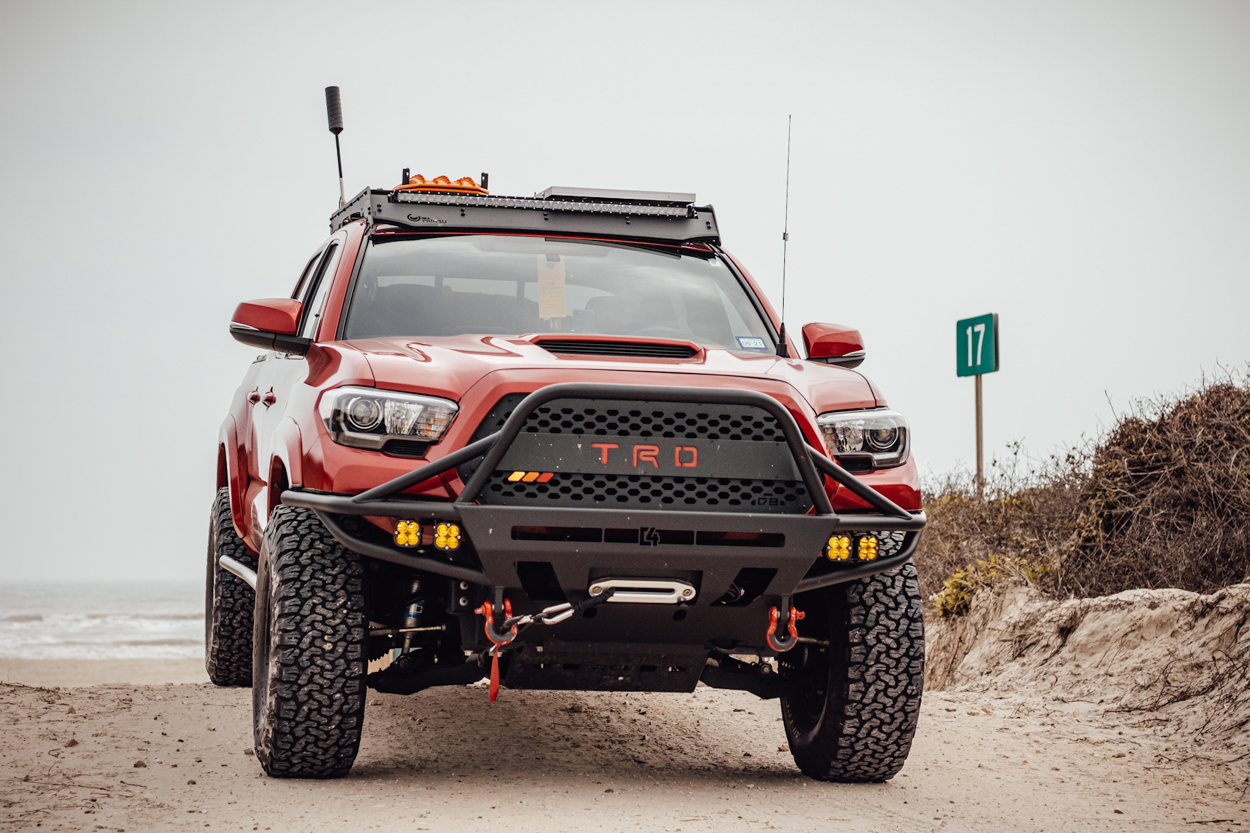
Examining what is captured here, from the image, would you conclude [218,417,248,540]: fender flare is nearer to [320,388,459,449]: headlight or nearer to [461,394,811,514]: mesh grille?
[320,388,459,449]: headlight

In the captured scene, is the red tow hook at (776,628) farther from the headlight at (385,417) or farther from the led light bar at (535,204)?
the led light bar at (535,204)

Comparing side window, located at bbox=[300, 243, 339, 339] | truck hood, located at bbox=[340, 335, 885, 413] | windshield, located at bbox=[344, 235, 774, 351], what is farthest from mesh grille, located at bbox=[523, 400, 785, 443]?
side window, located at bbox=[300, 243, 339, 339]

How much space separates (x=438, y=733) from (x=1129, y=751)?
3.51 m

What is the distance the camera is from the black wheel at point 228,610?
7.33 metres

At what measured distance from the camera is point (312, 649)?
4379 millimetres

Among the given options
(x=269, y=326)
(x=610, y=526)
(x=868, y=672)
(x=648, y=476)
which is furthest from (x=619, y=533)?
(x=269, y=326)

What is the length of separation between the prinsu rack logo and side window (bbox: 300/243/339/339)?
5.53ft

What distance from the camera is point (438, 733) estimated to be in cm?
632

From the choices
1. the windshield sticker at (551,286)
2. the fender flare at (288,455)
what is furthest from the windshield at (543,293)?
the fender flare at (288,455)

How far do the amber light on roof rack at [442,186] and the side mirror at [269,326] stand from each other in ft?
3.60

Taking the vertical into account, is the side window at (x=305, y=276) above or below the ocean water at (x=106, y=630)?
above

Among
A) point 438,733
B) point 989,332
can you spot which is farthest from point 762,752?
point 989,332

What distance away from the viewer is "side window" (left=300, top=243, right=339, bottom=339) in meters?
5.55

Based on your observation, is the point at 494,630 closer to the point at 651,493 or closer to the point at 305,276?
the point at 651,493
